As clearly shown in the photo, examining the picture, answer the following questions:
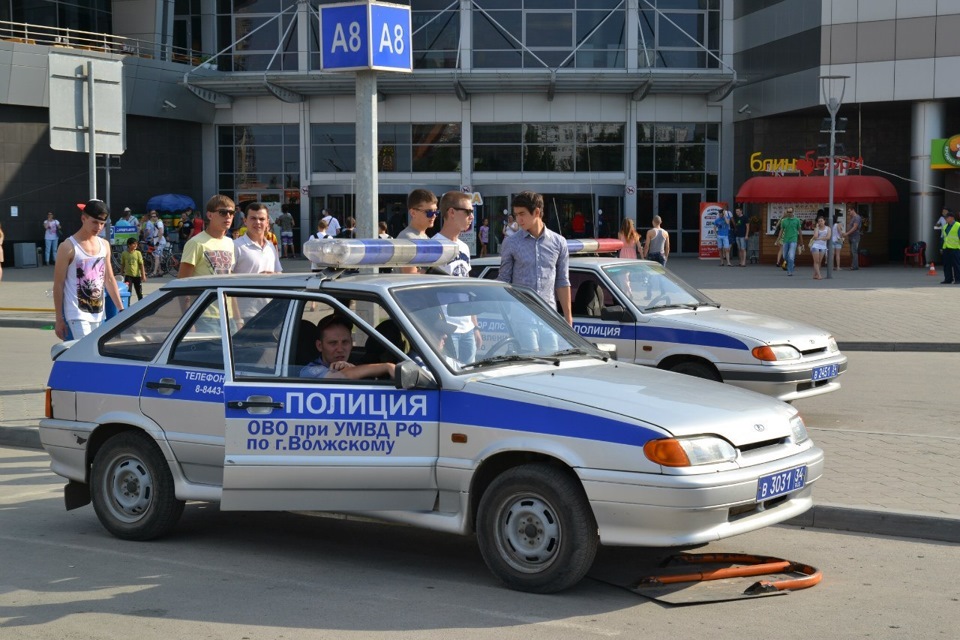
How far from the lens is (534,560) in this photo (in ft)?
18.8

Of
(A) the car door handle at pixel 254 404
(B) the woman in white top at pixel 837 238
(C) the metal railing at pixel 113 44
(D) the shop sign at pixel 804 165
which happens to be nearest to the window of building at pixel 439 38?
(C) the metal railing at pixel 113 44

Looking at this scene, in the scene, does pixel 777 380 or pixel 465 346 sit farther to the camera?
pixel 777 380

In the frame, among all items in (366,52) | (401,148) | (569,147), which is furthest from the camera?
(401,148)

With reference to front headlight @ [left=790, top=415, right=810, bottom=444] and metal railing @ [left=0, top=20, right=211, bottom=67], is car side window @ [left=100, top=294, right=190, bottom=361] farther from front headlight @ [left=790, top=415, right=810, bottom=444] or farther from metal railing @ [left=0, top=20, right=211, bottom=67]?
metal railing @ [left=0, top=20, right=211, bottom=67]

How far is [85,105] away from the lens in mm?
11859

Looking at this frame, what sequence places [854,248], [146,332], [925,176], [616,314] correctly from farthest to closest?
[925,176] → [854,248] → [616,314] → [146,332]

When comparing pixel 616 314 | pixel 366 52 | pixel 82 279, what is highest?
pixel 366 52

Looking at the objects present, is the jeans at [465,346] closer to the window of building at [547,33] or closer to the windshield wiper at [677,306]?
the windshield wiper at [677,306]

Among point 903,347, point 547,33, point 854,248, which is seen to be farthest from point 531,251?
point 547,33

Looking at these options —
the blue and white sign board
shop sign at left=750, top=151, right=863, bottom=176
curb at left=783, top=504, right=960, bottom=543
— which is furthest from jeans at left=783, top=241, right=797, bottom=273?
curb at left=783, top=504, right=960, bottom=543

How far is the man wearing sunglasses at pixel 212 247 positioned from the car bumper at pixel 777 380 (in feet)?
14.3

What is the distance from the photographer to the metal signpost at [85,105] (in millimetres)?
11617

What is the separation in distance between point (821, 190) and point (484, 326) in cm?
3142

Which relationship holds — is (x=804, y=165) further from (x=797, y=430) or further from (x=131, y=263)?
(x=797, y=430)
